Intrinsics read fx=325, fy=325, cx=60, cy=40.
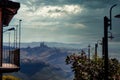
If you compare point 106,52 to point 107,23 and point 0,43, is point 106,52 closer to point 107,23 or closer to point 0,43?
point 107,23

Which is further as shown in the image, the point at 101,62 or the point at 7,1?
the point at 101,62

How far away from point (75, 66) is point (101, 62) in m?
3.76

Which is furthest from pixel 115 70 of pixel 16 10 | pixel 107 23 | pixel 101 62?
pixel 16 10

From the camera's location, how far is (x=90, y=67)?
3456cm

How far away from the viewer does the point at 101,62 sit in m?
35.3

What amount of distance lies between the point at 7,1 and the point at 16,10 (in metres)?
1.86

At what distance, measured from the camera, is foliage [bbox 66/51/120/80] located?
32.7 m

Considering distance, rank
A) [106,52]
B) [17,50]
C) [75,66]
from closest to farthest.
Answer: [106,52] < [17,50] < [75,66]

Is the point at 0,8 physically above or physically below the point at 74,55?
above

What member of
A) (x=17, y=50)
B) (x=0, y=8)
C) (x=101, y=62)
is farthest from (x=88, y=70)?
(x=0, y=8)

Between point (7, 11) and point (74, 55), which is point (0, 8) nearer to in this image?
point (7, 11)

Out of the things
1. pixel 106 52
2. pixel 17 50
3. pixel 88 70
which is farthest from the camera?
pixel 88 70

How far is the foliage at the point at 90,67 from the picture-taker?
107ft

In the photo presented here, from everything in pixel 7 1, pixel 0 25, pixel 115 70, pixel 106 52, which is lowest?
pixel 115 70
